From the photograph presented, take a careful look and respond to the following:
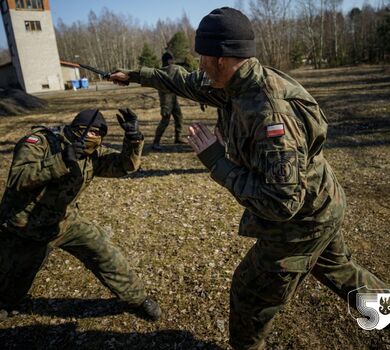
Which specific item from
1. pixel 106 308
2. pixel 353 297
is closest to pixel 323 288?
pixel 353 297

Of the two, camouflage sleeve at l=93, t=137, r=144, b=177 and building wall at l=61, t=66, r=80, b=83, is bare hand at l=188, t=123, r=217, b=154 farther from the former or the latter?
building wall at l=61, t=66, r=80, b=83

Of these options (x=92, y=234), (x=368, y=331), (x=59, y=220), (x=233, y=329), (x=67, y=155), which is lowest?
(x=368, y=331)

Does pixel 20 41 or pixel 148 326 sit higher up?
pixel 20 41

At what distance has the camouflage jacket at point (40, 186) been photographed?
2.79 meters

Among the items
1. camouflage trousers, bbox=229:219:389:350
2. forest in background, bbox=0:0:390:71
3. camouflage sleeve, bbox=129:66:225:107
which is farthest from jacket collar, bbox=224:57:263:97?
forest in background, bbox=0:0:390:71

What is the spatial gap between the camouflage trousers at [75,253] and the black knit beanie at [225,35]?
2.00m

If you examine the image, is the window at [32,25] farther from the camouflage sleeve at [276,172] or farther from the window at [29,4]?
the camouflage sleeve at [276,172]

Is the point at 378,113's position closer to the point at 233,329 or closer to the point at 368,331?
the point at 368,331

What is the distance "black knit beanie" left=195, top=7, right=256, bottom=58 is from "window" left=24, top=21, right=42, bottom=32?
4412 cm

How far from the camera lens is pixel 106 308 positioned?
11.8 feet

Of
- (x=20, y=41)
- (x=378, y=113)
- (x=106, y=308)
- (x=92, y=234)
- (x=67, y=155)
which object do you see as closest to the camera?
(x=67, y=155)

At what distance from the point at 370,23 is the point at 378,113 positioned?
35982 mm

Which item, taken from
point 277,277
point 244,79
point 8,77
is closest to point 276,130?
point 244,79

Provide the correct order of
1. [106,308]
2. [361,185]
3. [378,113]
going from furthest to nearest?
[378,113]
[361,185]
[106,308]
